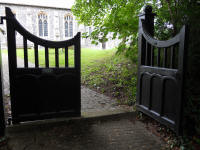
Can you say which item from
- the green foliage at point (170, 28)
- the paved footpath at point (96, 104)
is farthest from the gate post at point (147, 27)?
the paved footpath at point (96, 104)

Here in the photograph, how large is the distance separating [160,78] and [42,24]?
39.4 meters

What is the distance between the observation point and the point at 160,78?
275cm

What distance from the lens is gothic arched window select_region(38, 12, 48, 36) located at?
37.4 m

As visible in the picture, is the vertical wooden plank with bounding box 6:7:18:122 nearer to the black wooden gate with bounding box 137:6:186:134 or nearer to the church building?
the black wooden gate with bounding box 137:6:186:134

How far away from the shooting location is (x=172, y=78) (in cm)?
247

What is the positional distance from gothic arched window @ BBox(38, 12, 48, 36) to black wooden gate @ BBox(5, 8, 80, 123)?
37.6 m

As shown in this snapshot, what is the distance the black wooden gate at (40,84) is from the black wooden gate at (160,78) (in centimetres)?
128

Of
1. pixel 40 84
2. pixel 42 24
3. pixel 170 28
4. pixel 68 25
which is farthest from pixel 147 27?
pixel 42 24

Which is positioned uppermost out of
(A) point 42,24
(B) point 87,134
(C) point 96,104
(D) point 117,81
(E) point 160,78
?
(A) point 42,24

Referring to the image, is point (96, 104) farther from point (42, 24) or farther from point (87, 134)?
point (42, 24)

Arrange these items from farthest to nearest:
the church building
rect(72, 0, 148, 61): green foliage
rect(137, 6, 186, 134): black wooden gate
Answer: the church building < rect(72, 0, 148, 61): green foliage < rect(137, 6, 186, 134): black wooden gate

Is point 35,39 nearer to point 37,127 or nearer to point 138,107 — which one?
point 37,127

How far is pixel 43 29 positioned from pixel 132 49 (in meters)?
36.4

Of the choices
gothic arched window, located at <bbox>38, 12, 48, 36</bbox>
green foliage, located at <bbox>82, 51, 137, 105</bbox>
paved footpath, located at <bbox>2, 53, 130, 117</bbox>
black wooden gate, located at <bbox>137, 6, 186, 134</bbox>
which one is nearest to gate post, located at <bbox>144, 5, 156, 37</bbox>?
black wooden gate, located at <bbox>137, 6, 186, 134</bbox>
